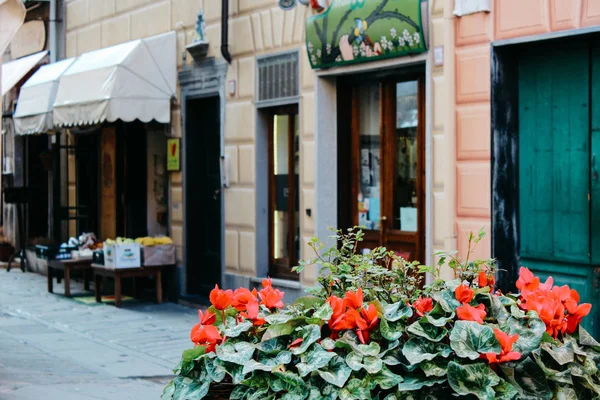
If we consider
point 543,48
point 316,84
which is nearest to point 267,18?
point 316,84

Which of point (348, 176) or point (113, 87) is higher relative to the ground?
point (113, 87)

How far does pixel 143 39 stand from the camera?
13000 mm

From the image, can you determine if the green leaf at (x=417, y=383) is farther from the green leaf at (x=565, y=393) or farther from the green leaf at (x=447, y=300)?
the green leaf at (x=565, y=393)

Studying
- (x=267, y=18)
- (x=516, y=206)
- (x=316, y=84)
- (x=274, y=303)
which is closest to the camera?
(x=274, y=303)

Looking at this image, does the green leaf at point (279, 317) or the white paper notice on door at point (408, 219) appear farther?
the white paper notice on door at point (408, 219)

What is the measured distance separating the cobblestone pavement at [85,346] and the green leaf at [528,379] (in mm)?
4370

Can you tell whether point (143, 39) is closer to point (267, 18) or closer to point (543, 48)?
point (267, 18)

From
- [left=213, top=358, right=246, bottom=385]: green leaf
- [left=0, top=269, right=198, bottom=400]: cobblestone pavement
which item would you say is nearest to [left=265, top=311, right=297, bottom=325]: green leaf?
[left=213, top=358, right=246, bottom=385]: green leaf

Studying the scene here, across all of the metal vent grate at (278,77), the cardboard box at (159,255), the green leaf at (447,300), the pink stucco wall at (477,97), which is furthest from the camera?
the cardboard box at (159,255)

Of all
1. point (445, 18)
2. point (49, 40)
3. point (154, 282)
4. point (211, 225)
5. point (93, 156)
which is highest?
point (49, 40)

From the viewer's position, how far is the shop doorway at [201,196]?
42.2 feet

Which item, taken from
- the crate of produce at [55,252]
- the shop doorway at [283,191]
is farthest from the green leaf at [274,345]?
the crate of produce at [55,252]

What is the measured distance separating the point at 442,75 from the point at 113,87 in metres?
5.10

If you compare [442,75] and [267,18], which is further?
Result: [267,18]
